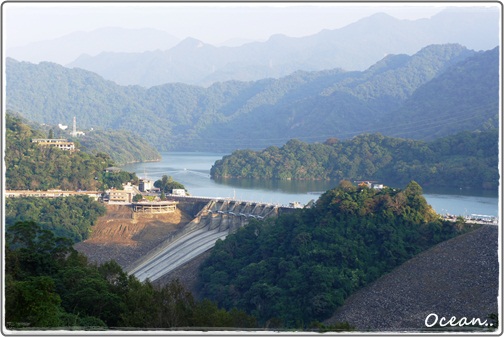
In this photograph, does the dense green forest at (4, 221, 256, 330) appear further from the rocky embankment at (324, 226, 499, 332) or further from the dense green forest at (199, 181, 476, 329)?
the rocky embankment at (324, 226, 499, 332)

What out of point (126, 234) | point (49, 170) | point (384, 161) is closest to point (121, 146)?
point (384, 161)

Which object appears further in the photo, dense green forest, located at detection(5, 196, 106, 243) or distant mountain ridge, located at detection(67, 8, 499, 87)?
distant mountain ridge, located at detection(67, 8, 499, 87)

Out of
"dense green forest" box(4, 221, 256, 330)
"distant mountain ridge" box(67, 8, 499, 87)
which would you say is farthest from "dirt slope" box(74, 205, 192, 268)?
"distant mountain ridge" box(67, 8, 499, 87)

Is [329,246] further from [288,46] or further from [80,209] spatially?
[288,46]

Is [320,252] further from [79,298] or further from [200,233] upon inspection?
[200,233]

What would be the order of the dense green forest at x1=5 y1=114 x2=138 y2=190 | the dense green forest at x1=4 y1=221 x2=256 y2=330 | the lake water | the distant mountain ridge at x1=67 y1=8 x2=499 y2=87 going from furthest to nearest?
1. the distant mountain ridge at x1=67 y1=8 x2=499 y2=87
2. the dense green forest at x1=5 y1=114 x2=138 y2=190
3. the lake water
4. the dense green forest at x1=4 y1=221 x2=256 y2=330

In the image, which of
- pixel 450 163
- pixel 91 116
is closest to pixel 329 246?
pixel 450 163
